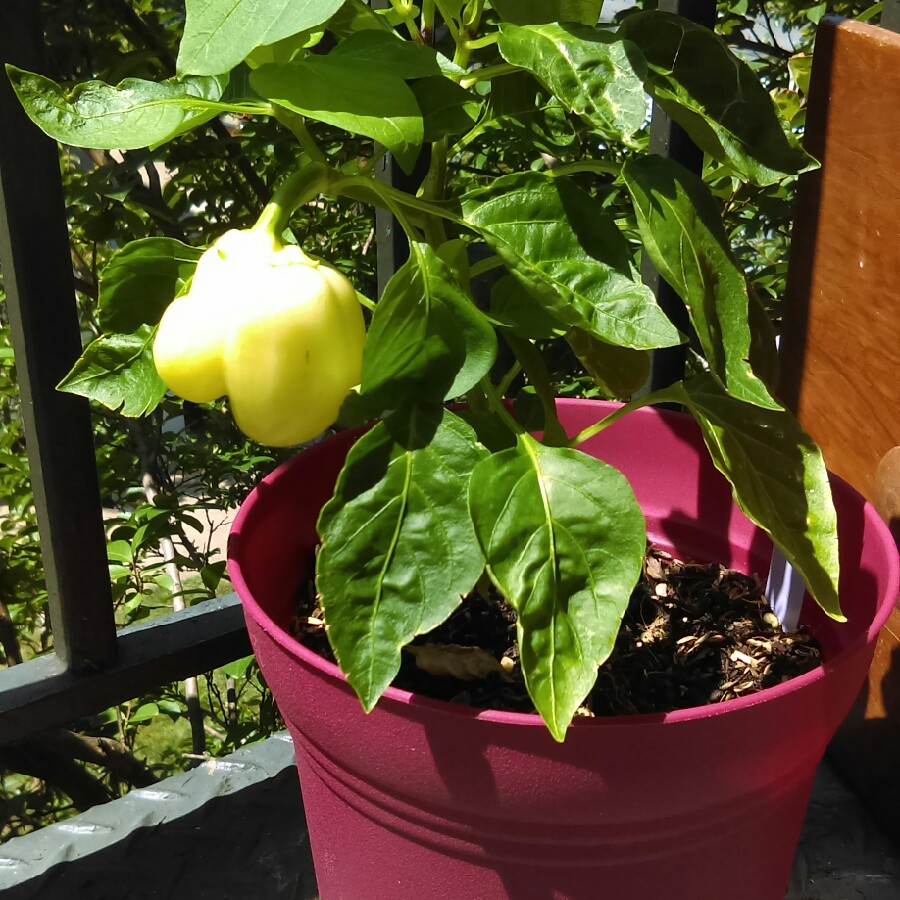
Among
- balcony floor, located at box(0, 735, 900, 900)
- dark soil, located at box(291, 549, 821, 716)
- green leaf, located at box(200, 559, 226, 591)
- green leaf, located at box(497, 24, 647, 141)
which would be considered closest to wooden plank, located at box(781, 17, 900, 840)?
balcony floor, located at box(0, 735, 900, 900)

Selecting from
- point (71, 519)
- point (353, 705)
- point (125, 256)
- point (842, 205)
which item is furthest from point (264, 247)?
point (842, 205)

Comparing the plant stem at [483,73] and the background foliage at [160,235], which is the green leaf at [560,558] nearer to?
the plant stem at [483,73]

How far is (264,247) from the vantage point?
499mm

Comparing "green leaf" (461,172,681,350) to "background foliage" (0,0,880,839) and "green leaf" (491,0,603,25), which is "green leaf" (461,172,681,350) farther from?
"background foliage" (0,0,880,839)

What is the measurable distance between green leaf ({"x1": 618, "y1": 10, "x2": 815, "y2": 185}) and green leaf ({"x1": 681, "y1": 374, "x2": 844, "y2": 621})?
155 mm

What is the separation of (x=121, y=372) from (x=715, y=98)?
389mm

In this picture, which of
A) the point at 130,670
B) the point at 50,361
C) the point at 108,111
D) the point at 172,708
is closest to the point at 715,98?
the point at 108,111

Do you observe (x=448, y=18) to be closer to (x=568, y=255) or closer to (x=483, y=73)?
(x=483, y=73)

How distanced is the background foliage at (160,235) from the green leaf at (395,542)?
2.07 ft

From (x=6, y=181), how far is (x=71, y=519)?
28 cm

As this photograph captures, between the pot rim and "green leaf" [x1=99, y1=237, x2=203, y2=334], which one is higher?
"green leaf" [x1=99, y1=237, x2=203, y2=334]

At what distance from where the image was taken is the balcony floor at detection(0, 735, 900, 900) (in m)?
0.83

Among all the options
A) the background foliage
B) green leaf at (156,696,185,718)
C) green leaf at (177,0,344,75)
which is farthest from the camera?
green leaf at (156,696,185,718)

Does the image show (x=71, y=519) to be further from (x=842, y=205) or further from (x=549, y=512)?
(x=842, y=205)
